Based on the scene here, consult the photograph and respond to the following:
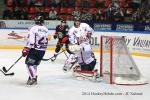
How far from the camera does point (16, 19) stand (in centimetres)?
1503

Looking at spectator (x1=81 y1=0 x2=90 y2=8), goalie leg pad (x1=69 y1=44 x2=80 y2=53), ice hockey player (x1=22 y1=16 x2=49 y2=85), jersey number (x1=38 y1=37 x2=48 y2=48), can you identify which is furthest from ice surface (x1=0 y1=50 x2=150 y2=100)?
spectator (x1=81 y1=0 x2=90 y2=8)

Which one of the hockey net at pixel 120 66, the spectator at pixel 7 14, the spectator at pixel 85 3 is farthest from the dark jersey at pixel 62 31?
the spectator at pixel 85 3

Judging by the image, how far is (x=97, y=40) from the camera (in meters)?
13.6

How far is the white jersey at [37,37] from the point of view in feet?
25.6

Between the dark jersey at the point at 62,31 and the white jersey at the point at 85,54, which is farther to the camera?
the dark jersey at the point at 62,31

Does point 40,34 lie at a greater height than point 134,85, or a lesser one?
greater

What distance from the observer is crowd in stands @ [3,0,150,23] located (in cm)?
1486

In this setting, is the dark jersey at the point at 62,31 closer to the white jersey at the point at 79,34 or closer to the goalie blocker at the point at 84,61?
the white jersey at the point at 79,34

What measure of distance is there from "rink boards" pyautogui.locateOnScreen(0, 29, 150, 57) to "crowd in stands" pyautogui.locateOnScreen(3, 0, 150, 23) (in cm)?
123

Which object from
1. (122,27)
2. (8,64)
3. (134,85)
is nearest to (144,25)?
(122,27)

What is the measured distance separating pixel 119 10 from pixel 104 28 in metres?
1.20

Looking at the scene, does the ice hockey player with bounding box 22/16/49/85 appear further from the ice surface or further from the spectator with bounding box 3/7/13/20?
the spectator with bounding box 3/7/13/20

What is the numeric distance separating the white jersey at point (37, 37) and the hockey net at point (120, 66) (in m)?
1.28

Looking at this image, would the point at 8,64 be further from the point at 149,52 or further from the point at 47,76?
the point at 149,52
